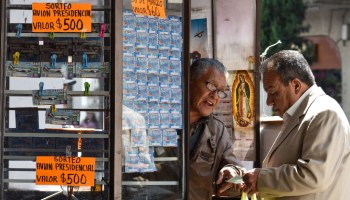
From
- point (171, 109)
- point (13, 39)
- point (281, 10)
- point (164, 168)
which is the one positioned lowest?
point (164, 168)

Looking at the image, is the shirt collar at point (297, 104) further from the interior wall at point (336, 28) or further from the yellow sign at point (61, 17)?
the interior wall at point (336, 28)

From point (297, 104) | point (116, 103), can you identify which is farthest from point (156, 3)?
point (297, 104)

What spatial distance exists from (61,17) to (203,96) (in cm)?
104

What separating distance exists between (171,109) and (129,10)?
1.97 feet

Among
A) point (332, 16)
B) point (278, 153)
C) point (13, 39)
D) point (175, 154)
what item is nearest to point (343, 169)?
point (278, 153)

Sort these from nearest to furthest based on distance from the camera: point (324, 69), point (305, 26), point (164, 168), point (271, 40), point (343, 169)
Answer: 1. point (343, 169)
2. point (164, 168)
3. point (271, 40)
4. point (305, 26)
5. point (324, 69)

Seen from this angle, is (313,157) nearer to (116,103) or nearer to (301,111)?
(301,111)

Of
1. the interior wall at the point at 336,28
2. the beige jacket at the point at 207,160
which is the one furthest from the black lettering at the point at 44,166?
the interior wall at the point at 336,28

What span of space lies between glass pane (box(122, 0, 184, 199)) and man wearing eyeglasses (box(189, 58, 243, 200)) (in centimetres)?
31

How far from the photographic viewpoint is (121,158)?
153 inches

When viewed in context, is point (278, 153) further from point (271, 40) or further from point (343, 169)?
point (271, 40)

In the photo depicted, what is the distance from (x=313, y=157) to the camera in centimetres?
367

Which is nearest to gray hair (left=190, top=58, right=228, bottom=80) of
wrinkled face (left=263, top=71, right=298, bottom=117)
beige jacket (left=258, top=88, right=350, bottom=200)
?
wrinkled face (left=263, top=71, right=298, bottom=117)

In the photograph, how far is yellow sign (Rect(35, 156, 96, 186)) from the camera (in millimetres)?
3863
